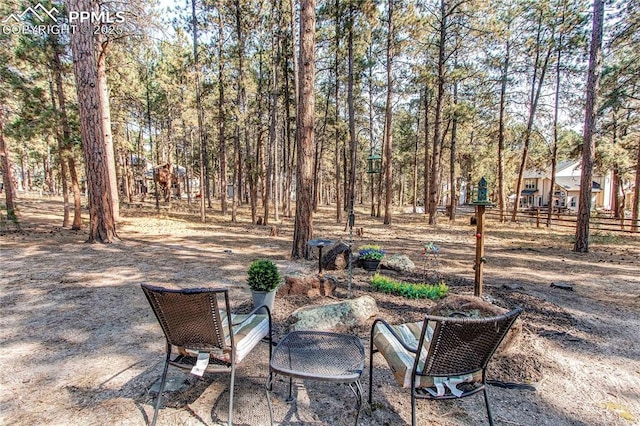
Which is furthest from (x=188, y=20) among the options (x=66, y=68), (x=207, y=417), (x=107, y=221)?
(x=207, y=417)

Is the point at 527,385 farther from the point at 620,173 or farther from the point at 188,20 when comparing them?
the point at 620,173

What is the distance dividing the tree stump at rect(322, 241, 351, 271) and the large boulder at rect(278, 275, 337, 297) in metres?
1.61

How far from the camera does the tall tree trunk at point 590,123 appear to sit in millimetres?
8370

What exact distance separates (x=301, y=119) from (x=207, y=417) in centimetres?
595

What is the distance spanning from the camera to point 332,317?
3.54 meters

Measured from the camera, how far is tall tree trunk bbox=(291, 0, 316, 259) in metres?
6.70

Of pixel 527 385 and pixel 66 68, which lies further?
pixel 66 68

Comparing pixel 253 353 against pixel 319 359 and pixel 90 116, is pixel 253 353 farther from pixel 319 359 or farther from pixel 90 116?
pixel 90 116

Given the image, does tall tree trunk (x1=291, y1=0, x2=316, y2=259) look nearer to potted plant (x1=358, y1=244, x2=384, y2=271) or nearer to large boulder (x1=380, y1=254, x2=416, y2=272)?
potted plant (x1=358, y1=244, x2=384, y2=271)

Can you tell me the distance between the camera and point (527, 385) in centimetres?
264

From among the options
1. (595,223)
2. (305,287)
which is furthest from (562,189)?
(305,287)

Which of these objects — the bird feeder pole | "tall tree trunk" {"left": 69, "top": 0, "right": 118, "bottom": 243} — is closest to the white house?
the bird feeder pole

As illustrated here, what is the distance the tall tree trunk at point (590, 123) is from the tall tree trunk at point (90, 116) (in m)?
12.9

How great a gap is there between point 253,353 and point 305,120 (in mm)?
5148
